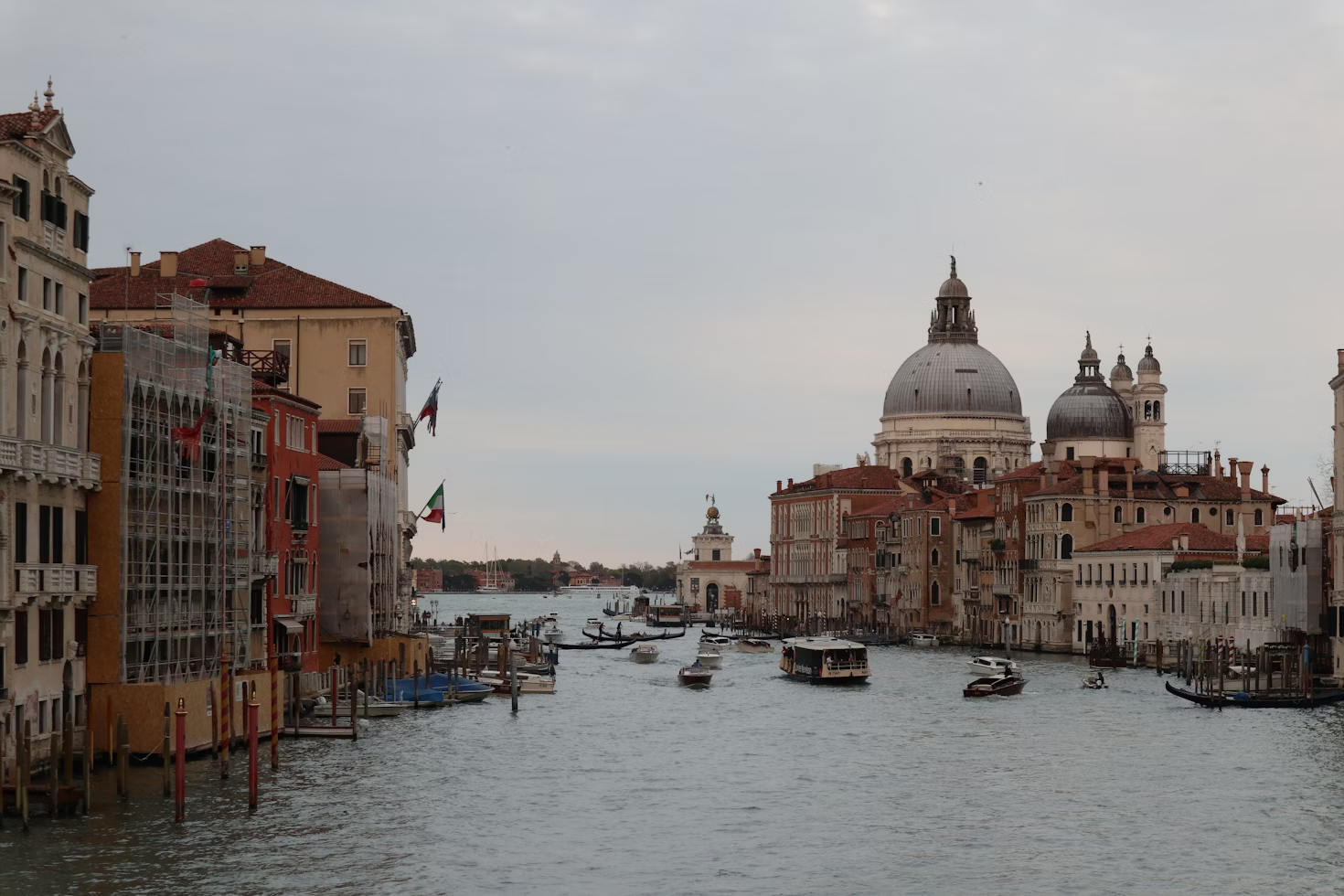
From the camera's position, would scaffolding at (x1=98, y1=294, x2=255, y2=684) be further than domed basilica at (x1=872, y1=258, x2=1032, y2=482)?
No

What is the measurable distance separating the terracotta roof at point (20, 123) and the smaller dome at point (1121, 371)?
10191 centimetres

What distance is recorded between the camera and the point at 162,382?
3500 cm

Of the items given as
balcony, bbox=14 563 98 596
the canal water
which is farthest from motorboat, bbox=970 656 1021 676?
balcony, bbox=14 563 98 596

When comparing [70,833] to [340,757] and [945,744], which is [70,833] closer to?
[340,757]

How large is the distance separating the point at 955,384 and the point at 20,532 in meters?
118

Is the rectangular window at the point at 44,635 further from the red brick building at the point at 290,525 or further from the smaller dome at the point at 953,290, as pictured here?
the smaller dome at the point at 953,290

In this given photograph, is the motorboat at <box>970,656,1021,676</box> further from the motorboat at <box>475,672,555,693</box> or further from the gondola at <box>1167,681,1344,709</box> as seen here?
the motorboat at <box>475,672,555,693</box>

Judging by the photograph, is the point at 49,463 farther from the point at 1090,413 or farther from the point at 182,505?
the point at 1090,413

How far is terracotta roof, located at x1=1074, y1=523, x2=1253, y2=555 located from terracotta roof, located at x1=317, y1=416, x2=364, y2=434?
117ft

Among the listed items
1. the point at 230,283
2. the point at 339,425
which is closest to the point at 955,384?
the point at 230,283

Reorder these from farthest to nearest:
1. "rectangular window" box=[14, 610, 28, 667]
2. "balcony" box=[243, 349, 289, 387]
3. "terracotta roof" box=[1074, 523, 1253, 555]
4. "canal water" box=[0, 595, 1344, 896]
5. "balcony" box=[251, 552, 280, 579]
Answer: "terracotta roof" box=[1074, 523, 1253, 555], "balcony" box=[243, 349, 289, 387], "balcony" box=[251, 552, 280, 579], "rectangular window" box=[14, 610, 28, 667], "canal water" box=[0, 595, 1344, 896]

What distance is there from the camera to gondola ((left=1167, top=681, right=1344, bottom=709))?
52.0m

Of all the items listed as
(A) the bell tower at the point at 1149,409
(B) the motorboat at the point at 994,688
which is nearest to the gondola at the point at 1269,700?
(B) the motorboat at the point at 994,688

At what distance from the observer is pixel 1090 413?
121750 millimetres
